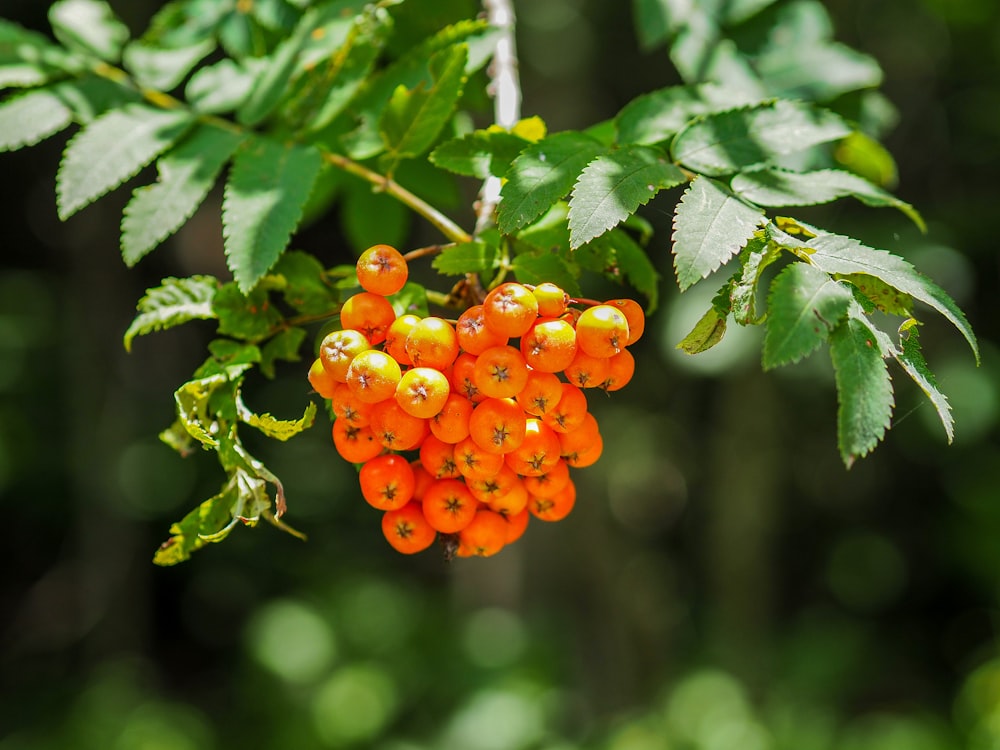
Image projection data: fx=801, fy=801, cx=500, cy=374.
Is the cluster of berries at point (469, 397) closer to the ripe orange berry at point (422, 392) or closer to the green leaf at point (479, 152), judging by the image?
the ripe orange berry at point (422, 392)

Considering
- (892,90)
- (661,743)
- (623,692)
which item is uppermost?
(892,90)

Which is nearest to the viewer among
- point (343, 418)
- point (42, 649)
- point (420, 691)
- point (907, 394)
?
point (343, 418)

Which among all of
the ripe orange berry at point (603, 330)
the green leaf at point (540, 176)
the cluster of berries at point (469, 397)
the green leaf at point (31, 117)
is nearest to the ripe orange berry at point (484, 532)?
the cluster of berries at point (469, 397)

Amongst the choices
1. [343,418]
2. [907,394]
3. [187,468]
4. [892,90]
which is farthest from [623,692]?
[343,418]

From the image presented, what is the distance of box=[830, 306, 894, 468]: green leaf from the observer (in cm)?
115

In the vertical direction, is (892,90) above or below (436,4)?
below

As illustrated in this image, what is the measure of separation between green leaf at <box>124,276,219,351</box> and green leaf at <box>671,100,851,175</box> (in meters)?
1.01

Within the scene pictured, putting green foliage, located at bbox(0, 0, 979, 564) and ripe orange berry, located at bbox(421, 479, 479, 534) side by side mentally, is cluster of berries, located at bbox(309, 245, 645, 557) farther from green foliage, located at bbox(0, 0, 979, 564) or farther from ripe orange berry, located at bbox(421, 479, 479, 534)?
green foliage, located at bbox(0, 0, 979, 564)

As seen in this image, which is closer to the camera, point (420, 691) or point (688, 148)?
point (688, 148)

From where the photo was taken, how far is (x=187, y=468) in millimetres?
6430

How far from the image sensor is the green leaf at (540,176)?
1379 mm

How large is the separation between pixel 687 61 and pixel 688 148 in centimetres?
68

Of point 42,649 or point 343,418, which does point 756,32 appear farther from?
point 42,649

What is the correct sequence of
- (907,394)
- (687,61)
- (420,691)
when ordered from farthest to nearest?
(420,691) → (907,394) → (687,61)
